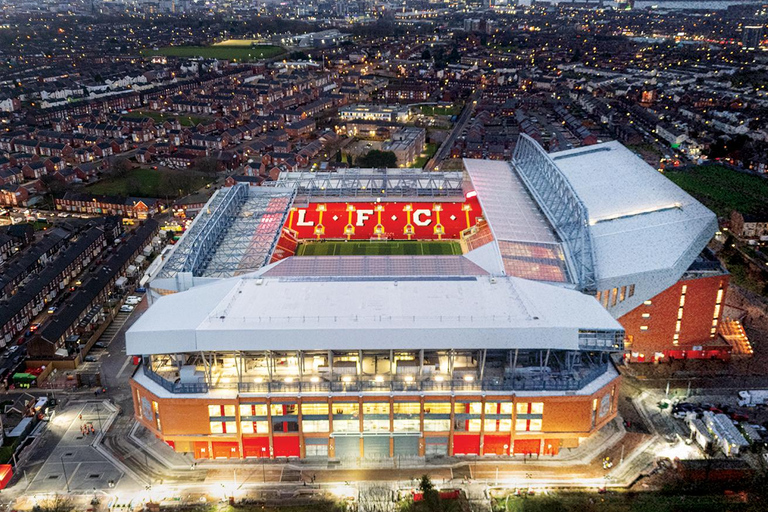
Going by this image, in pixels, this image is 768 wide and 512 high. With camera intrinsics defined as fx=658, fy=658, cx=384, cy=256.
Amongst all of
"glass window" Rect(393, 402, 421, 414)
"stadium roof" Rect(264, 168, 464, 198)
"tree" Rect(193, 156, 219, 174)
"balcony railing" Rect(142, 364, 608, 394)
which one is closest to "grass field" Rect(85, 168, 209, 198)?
"tree" Rect(193, 156, 219, 174)

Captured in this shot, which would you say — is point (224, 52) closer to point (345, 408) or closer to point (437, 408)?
point (345, 408)

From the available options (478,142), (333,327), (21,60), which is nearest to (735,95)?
(478,142)

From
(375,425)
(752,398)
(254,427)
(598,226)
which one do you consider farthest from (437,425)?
(598,226)

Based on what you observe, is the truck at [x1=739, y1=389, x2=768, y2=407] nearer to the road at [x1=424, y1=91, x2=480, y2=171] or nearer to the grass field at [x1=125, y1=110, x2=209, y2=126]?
the road at [x1=424, y1=91, x2=480, y2=171]

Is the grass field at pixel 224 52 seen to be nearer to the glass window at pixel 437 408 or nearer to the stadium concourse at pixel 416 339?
the stadium concourse at pixel 416 339

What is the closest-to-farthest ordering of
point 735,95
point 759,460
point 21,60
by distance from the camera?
1. point 759,460
2. point 735,95
3. point 21,60

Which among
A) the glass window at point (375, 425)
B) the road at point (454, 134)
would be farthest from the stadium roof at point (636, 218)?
the road at point (454, 134)

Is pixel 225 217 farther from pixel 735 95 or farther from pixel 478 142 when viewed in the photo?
pixel 735 95
